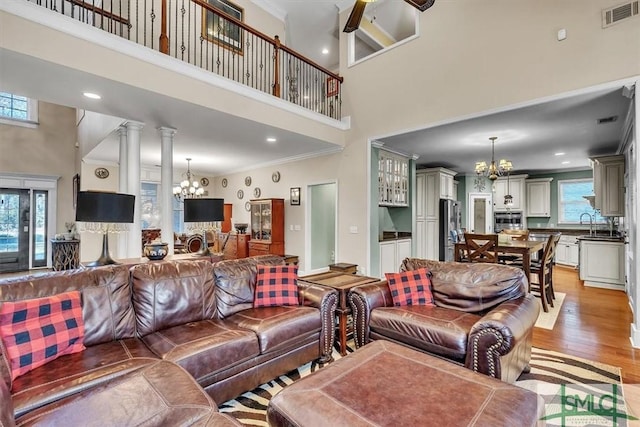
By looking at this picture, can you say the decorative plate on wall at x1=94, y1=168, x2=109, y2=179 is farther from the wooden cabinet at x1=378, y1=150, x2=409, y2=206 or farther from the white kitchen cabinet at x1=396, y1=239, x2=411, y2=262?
the white kitchen cabinet at x1=396, y1=239, x2=411, y2=262

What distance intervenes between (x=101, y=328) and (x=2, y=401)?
110 centimetres

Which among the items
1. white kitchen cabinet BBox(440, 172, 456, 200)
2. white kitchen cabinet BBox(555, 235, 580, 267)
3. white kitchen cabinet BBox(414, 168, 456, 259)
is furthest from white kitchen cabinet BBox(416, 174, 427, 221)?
white kitchen cabinet BBox(555, 235, 580, 267)

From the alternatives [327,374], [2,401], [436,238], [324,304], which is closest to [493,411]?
[327,374]

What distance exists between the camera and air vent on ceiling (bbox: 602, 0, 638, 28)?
9.86 feet

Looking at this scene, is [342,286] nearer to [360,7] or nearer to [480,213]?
[360,7]

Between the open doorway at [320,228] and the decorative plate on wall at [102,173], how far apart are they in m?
4.89

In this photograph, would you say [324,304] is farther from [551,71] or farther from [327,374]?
[551,71]

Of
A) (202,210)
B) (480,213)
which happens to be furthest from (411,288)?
(480,213)

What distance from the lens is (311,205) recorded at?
21.5ft

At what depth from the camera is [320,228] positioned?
693cm

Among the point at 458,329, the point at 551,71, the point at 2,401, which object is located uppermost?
the point at 551,71

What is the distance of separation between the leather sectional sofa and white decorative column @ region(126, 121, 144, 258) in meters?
2.27

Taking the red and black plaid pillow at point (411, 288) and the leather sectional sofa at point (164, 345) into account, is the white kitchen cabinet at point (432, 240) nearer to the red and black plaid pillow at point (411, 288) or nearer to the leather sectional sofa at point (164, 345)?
the red and black plaid pillow at point (411, 288)

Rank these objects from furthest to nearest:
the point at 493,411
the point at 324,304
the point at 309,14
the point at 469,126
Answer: the point at 309,14
the point at 469,126
the point at 324,304
the point at 493,411
